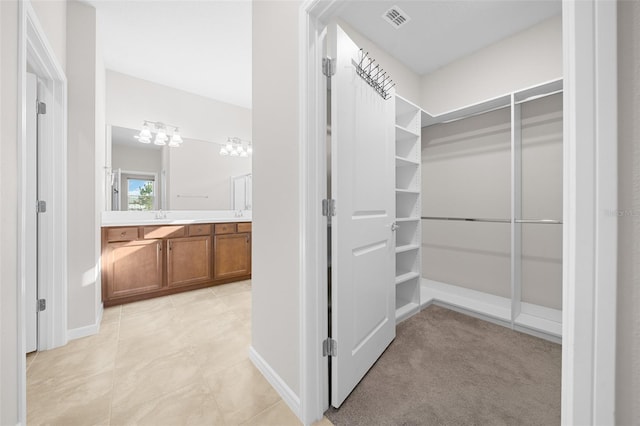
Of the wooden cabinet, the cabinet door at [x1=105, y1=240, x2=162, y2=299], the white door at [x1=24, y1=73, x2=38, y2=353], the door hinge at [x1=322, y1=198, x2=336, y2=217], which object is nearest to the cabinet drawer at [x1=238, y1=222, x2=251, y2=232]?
the wooden cabinet

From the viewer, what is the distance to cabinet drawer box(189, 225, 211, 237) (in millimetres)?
3051

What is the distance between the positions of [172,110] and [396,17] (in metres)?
3.00

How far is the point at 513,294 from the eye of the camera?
210 centimetres

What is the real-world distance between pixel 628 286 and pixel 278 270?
1.28 m

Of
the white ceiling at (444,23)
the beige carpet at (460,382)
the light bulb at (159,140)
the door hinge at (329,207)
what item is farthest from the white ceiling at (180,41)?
the beige carpet at (460,382)

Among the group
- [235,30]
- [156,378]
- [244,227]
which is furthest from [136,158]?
[156,378]

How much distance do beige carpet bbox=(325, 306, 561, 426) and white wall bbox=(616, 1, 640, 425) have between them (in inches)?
42.4

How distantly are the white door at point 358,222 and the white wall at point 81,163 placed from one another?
2079 mm

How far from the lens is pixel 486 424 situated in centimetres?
122

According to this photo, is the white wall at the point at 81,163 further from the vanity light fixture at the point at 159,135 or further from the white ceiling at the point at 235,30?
the vanity light fixture at the point at 159,135

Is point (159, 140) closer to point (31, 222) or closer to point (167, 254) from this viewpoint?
point (167, 254)

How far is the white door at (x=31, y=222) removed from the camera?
5.69 feet

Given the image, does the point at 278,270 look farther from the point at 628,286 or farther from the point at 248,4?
the point at 248,4

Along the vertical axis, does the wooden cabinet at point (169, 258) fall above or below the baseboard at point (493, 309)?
Answer: above
